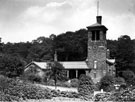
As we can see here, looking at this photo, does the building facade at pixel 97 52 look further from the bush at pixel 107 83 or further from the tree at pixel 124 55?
the tree at pixel 124 55

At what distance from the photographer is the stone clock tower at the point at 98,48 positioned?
47000mm

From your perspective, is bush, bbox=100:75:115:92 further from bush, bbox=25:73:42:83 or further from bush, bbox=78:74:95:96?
bush, bbox=78:74:95:96

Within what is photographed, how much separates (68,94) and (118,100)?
6480mm

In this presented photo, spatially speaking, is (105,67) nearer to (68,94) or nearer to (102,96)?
(68,94)

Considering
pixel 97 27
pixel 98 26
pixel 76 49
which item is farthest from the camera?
pixel 76 49

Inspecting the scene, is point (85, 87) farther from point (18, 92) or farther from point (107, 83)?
point (107, 83)

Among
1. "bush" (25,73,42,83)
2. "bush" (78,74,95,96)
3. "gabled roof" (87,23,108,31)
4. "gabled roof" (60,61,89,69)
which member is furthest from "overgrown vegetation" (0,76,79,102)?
"gabled roof" (60,61,89,69)

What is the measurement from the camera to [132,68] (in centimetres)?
6569

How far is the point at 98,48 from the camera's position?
4722 centimetres

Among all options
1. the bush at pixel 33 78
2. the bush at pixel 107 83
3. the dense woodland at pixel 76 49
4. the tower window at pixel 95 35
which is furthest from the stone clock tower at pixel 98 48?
the dense woodland at pixel 76 49

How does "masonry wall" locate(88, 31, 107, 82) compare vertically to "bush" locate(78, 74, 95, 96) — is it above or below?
above

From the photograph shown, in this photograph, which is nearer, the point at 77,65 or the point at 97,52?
the point at 97,52

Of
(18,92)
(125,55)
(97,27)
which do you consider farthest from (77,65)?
(18,92)

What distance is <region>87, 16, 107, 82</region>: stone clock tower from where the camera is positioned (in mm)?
47000
